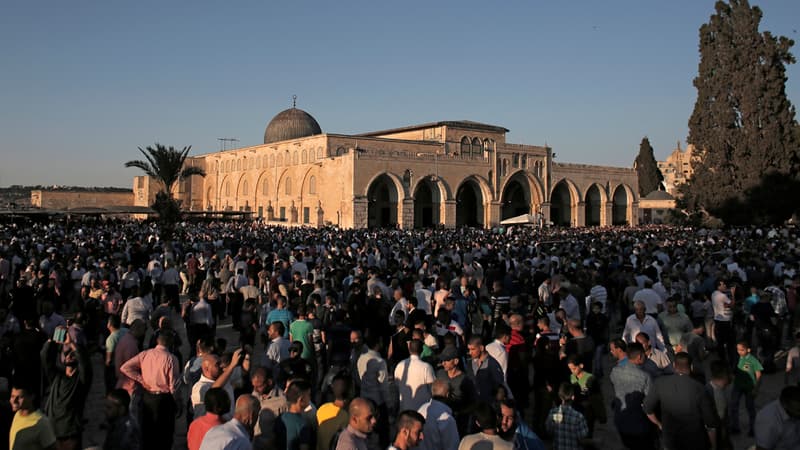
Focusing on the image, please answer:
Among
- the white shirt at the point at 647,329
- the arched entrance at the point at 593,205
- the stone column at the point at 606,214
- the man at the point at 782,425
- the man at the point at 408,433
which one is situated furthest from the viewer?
the arched entrance at the point at 593,205

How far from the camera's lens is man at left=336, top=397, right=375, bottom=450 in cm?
334

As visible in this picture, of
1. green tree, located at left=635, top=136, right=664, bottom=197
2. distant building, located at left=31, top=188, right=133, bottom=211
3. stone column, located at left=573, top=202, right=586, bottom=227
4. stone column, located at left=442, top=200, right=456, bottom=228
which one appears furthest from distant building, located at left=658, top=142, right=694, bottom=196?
distant building, located at left=31, top=188, right=133, bottom=211

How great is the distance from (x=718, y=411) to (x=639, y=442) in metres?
0.62

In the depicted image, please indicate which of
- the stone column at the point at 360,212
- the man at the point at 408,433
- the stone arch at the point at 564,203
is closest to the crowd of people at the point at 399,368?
the man at the point at 408,433

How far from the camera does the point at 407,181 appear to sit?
41.0m

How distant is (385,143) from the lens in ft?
144

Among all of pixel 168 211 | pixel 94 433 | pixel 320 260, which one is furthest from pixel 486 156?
pixel 94 433

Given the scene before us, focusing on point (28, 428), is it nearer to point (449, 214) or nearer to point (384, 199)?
point (449, 214)

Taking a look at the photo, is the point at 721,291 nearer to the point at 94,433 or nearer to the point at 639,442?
the point at 639,442

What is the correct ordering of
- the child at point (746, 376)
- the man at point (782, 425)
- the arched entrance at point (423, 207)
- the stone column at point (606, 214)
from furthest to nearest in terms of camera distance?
the stone column at point (606, 214), the arched entrance at point (423, 207), the child at point (746, 376), the man at point (782, 425)

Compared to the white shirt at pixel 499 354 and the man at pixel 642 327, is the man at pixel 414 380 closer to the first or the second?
the white shirt at pixel 499 354

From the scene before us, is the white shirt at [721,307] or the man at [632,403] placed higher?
the white shirt at [721,307]

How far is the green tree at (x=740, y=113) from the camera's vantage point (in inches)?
A: 1081

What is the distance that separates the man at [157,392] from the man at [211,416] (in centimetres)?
120
